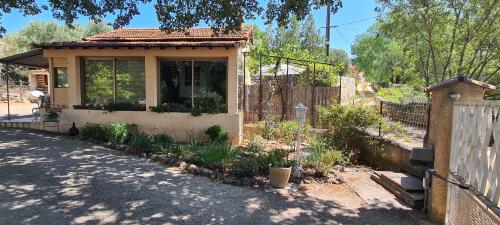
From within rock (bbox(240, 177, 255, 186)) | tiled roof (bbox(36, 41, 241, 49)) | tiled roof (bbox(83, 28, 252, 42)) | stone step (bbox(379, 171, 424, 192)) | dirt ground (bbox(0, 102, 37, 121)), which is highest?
tiled roof (bbox(83, 28, 252, 42))

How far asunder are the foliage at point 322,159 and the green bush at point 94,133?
6844 millimetres

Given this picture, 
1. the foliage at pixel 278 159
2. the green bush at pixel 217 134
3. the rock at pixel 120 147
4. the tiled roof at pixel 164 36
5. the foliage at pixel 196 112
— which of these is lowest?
the rock at pixel 120 147

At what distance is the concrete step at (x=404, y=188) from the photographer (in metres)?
5.75

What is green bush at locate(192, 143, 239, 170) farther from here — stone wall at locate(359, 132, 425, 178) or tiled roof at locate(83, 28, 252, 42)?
tiled roof at locate(83, 28, 252, 42)

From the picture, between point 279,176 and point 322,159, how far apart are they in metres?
1.61

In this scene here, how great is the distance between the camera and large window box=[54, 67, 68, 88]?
1307cm

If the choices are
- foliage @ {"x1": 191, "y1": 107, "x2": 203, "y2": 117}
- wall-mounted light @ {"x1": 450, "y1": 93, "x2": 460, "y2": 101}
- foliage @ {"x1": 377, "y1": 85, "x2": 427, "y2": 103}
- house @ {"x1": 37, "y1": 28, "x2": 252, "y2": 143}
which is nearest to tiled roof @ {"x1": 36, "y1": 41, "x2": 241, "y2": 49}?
house @ {"x1": 37, "y1": 28, "x2": 252, "y2": 143}

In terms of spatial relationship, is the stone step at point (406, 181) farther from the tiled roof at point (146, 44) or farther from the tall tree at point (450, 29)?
the tiled roof at point (146, 44)

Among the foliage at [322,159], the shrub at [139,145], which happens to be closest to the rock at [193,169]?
the shrub at [139,145]

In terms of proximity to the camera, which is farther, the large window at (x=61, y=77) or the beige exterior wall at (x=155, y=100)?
the large window at (x=61, y=77)

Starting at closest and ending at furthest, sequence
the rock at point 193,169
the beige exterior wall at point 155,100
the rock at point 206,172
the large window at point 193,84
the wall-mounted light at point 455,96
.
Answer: the wall-mounted light at point 455,96 < the rock at point 206,172 < the rock at point 193,169 < the beige exterior wall at point 155,100 < the large window at point 193,84

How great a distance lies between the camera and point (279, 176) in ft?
22.3

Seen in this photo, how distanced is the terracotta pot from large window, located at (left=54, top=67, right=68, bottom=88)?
10553 millimetres

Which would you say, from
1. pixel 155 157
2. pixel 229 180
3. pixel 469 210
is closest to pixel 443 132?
pixel 469 210
